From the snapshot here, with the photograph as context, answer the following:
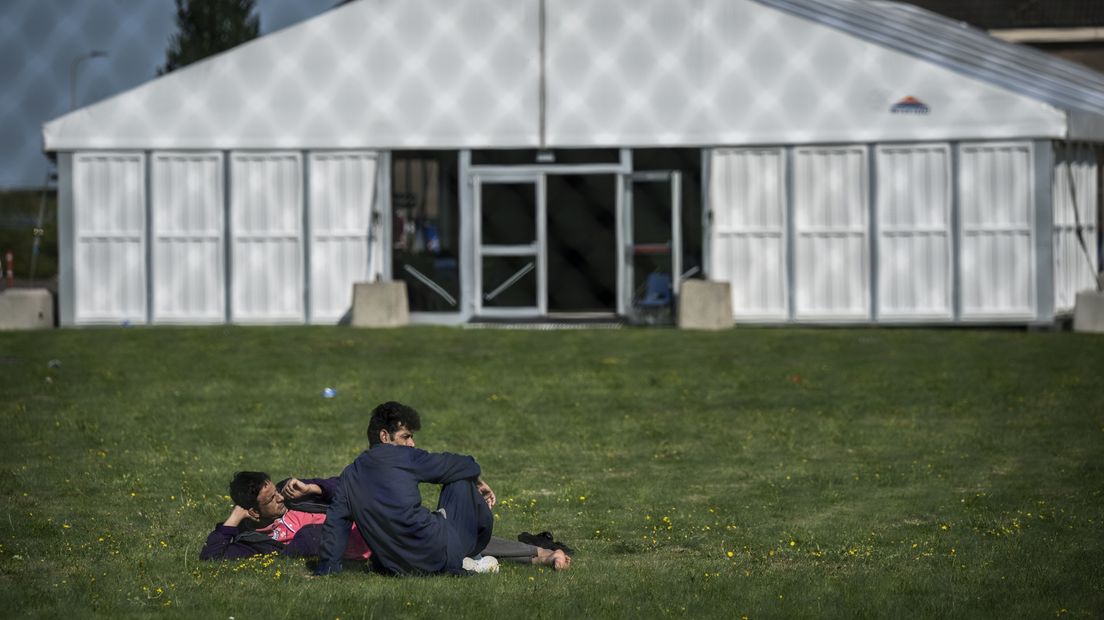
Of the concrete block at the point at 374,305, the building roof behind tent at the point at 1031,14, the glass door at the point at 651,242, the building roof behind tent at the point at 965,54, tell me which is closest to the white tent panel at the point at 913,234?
the building roof behind tent at the point at 965,54

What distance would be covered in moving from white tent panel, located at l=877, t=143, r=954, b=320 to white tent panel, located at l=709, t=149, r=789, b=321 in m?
1.32

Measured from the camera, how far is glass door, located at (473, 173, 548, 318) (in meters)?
23.6

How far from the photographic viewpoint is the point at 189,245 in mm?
23312

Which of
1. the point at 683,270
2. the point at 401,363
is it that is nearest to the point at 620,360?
the point at 401,363

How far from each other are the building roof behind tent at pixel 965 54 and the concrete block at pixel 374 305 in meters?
6.41

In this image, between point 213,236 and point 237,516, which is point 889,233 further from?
point 237,516

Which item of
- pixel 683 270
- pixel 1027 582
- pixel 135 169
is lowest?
pixel 1027 582

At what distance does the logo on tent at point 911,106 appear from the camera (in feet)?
74.7

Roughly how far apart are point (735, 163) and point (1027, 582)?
16.3m

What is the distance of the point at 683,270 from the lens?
2362cm

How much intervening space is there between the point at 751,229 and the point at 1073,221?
4.50m

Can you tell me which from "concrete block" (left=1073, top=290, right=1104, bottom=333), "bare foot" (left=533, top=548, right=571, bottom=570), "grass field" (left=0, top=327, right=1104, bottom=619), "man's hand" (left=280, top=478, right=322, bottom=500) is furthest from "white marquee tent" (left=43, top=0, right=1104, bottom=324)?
"bare foot" (left=533, top=548, right=571, bottom=570)

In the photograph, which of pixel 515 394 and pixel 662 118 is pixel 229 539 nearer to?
pixel 515 394

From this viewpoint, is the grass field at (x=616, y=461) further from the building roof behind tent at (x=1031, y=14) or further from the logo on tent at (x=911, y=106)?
the building roof behind tent at (x=1031, y=14)
